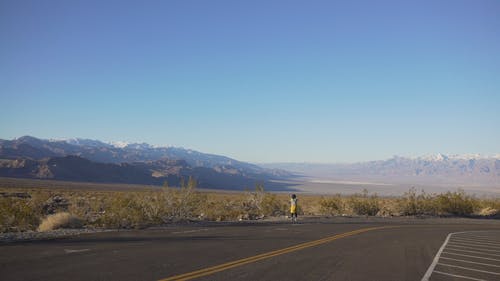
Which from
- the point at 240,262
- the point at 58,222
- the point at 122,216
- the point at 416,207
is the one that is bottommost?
the point at 240,262

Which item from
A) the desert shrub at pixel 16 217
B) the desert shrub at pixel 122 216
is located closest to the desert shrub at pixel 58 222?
the desert shrub at pixel 16 217

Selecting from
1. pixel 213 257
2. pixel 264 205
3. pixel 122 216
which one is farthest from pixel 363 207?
pixel 213 257

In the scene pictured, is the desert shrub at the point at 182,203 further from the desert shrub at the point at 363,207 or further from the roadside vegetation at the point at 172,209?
the desert shrub at the point at 363,207

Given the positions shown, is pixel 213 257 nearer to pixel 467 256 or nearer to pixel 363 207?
pixel 467 256

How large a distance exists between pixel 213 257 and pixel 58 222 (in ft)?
34.0

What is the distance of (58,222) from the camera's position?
19.3 meters

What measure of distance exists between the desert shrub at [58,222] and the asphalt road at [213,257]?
352 cm

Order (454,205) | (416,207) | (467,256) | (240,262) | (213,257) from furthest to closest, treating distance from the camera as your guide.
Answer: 1. (454,205)
2. (416,207)
3. (467,256)
4. (213,257)
5. (240,262)

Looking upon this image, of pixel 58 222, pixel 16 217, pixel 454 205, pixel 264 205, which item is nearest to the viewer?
pixel 16 217

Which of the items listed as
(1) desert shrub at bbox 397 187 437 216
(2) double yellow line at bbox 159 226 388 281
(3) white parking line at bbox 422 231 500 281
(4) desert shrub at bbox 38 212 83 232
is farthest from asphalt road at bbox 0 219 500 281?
(1) desert shrub at bbox 397 187 437 216

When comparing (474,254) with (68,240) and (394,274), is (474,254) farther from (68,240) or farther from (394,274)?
(68,240)

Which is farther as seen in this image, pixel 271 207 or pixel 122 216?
pixel 271 207

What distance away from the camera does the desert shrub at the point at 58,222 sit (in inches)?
746

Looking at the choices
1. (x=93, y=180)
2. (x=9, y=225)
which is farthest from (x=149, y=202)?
(x=93, y=180)
